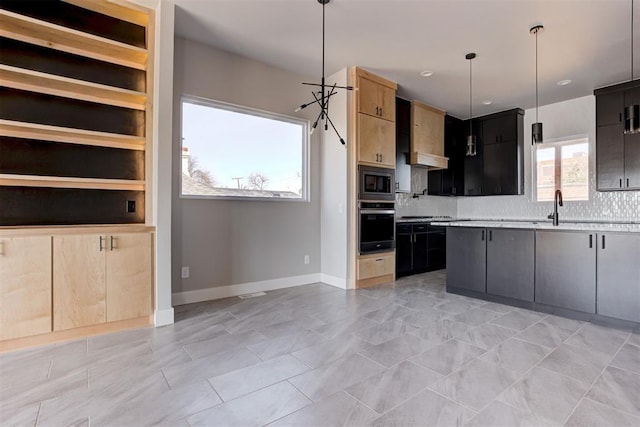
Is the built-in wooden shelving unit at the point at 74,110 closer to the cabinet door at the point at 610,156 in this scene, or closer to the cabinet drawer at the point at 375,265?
the cabinet drawer at the point at 375,265

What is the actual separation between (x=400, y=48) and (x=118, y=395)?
4133 millimetres

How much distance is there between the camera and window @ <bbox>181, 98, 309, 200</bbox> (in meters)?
3.72

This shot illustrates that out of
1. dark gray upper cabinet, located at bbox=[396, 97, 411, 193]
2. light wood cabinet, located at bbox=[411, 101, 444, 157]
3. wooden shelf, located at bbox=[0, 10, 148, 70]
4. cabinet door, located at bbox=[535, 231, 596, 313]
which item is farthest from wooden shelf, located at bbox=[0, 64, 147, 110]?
cabinet door, located at bbox=[535, 231, 596, 313]

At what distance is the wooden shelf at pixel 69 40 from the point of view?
2562mm

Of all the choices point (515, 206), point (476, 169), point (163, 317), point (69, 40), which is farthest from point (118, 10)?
point (515, 206)

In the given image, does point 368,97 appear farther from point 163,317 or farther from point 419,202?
point 163,317

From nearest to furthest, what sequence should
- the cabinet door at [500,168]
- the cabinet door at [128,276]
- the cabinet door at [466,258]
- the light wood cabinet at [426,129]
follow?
the cabinet door at [128,276] < the cabinet door at [466,258] < the light wood cabinet at [426,129] < the cabinet door at [500,168]

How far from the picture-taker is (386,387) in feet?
6.32

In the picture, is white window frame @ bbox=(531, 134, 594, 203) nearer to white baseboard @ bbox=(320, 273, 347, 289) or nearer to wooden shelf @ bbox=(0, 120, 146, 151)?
white baseboard @ bbox=(320, 273, 347, 289)

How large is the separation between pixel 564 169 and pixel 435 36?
3.85 metres

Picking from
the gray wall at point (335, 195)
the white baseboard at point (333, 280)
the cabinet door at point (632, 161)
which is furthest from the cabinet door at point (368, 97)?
the cabinet door at point (632, 161)

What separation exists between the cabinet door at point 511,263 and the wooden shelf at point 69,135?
387 cm

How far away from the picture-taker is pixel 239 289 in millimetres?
4000

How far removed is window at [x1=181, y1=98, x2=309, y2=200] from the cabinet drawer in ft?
4.11
